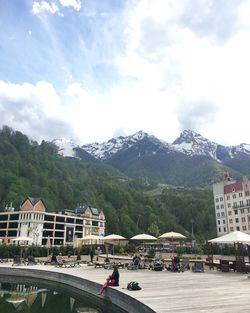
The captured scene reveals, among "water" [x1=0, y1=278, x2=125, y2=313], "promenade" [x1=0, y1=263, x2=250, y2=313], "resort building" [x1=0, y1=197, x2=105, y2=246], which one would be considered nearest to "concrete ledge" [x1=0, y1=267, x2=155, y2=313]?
"water" [x1=0, y1=278, x2=125, y2=313]

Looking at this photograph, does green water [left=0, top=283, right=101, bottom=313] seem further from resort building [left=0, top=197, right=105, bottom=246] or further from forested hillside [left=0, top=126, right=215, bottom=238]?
forested hillside [left=0, top=126, right=215, bottom=238]

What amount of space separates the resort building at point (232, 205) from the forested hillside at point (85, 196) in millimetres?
30202

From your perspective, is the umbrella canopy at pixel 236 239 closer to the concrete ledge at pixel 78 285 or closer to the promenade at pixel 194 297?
the promenade at pixel 194 297

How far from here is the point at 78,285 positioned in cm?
2172

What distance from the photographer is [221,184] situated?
99.9 m

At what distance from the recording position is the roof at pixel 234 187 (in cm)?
9111

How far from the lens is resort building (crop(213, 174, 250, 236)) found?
88.2 metres

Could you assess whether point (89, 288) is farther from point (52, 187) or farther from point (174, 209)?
point (174, 209)

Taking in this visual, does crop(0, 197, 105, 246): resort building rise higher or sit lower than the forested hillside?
lower

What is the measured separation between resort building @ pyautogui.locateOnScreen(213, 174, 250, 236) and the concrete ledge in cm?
7061

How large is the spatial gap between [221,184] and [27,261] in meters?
74.6

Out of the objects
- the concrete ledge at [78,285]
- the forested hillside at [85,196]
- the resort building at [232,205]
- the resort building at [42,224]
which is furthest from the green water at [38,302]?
the forested hillside at [85,196]

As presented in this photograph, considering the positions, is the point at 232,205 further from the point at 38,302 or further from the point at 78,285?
the point at 38,302

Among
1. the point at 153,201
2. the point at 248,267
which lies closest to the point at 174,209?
the point at 153,201
